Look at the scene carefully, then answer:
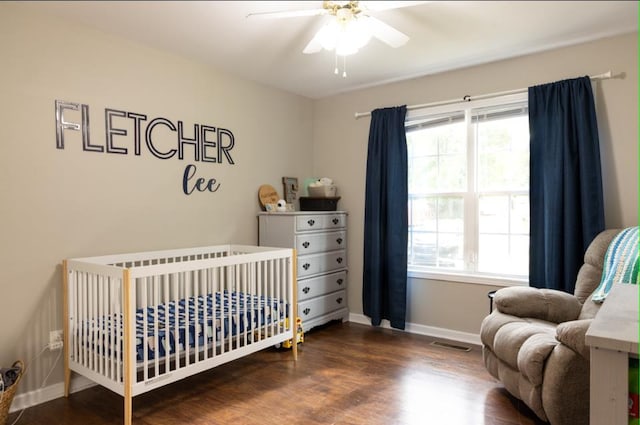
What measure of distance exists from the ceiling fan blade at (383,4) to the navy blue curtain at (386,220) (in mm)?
1591

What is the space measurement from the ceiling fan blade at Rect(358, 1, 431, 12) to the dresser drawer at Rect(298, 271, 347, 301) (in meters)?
2.24

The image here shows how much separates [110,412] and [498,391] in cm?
229

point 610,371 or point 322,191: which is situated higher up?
point 322,191

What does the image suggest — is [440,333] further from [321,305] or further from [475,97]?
[475,97]

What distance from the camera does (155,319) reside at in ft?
7.95

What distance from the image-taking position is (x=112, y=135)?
2.79 m

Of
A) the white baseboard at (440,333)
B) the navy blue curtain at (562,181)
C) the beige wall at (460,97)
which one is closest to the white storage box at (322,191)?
the beige wall at (460,97)

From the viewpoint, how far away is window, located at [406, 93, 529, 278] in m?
3.34

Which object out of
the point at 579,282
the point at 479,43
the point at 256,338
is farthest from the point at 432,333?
the point at 479,43

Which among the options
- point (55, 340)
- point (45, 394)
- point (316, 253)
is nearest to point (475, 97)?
point (316, 253)

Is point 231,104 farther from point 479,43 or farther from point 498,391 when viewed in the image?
point 498,391

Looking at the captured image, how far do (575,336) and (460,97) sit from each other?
2296 mm

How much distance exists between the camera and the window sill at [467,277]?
3.30 meters

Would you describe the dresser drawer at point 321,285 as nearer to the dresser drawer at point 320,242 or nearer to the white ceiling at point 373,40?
the dresser drawer at point 320,242
